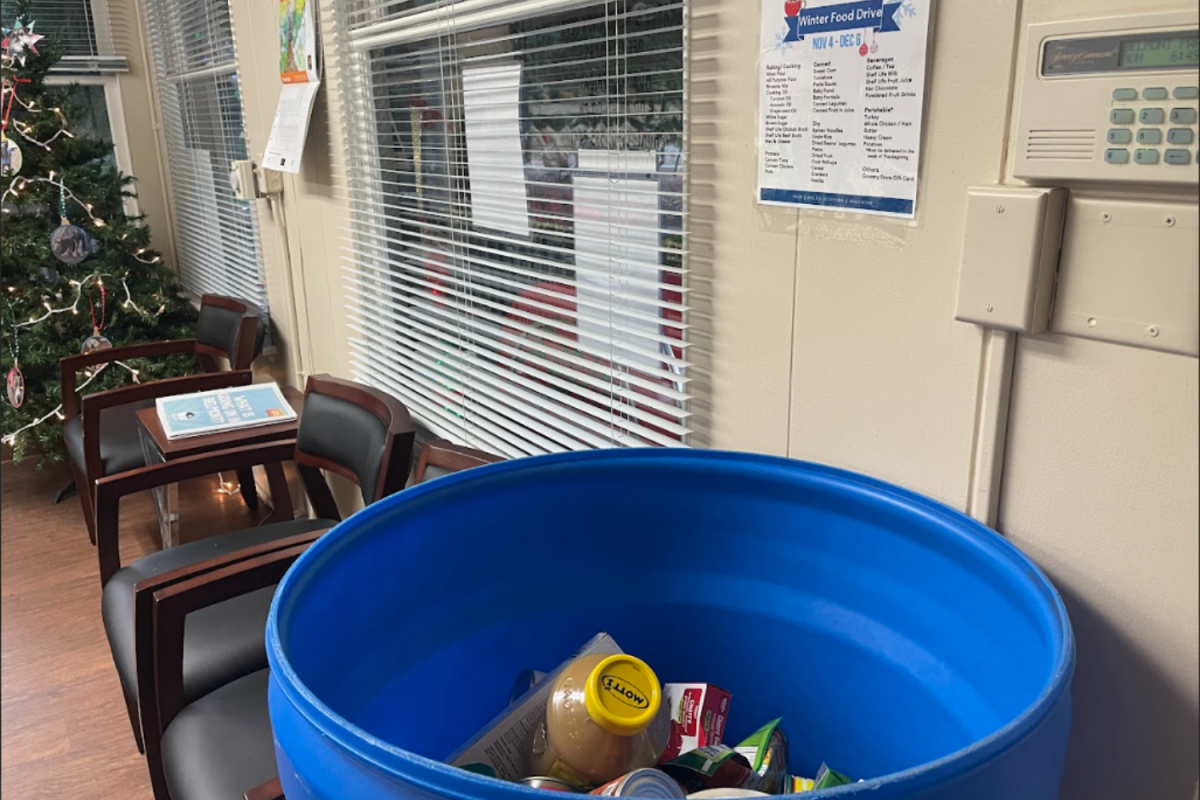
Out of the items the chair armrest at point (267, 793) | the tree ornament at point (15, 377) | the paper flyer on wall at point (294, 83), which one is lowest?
the chair armrest at point (267, 793)

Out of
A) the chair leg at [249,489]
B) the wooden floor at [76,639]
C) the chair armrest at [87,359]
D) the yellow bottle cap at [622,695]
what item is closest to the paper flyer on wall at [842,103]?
the yellow bottle cap at [622,695]

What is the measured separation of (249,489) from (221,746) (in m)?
1.16

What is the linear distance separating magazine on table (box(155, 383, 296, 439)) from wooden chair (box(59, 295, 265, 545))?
165 millimetres

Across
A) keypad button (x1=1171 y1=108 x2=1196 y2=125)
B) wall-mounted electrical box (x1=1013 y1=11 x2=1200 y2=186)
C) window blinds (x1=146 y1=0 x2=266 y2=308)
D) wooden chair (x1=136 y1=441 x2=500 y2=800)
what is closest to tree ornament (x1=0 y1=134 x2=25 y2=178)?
window blinds (x1=146 y1=0 x2=266 y2=308)

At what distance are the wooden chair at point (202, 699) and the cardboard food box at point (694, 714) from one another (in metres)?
0.59

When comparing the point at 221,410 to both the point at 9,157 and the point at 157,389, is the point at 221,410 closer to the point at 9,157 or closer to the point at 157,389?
the point at 157,389

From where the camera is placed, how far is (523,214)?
150cm

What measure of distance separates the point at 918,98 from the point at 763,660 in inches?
23.5

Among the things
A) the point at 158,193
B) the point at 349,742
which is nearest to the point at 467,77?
the point at 349,742

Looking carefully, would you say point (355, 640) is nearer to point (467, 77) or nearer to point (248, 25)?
point (467, 77)

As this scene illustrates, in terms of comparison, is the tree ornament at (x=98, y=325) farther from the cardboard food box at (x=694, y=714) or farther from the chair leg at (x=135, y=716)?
the cardboard food box at (x=694, y=714)

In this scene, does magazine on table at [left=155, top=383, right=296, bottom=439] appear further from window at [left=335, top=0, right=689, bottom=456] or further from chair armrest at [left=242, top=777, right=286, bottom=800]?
chair armrest at [left=242, top=777, right=286, bottom=800]

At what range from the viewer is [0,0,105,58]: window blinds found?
1487 mm

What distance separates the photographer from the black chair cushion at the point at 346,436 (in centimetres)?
172
